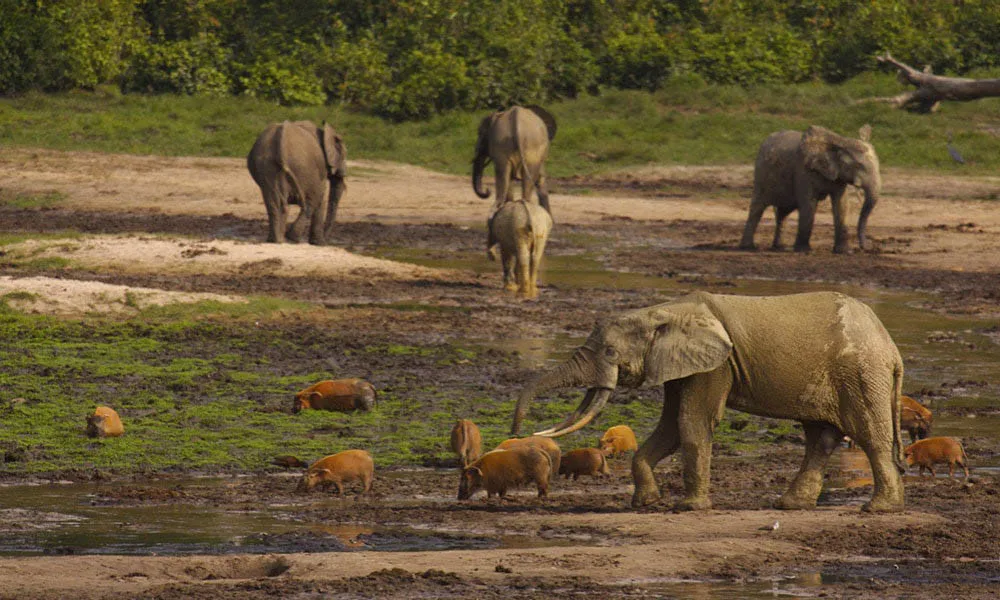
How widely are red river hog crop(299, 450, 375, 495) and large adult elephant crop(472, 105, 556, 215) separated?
51.8 feet

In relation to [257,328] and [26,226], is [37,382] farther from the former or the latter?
[26,226]

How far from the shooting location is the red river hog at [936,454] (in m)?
11.1

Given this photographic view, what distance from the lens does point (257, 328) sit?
17.2 metres

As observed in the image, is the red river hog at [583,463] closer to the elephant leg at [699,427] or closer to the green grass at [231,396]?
the green grass at [231,396]

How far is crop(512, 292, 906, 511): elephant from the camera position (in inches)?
387

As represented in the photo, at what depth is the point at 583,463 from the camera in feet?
36.2

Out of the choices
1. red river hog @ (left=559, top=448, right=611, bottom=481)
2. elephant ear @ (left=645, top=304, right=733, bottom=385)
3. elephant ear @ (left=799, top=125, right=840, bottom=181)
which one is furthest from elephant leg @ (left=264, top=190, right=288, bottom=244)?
elephant ear @ (left=645, top=304, right=733, bottom=385)

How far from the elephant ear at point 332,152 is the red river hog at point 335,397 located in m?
10.9

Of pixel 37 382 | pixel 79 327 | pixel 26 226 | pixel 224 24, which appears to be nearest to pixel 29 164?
pixel 26 226

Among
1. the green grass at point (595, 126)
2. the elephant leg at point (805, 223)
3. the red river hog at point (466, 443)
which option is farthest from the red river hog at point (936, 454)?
the green grass at point (595, 126)

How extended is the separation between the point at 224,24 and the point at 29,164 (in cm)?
1253

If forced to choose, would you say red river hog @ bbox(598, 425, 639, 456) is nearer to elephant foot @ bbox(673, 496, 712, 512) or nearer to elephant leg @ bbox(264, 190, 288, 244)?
elephant foot @ bbox(673, 496, 712, 512)

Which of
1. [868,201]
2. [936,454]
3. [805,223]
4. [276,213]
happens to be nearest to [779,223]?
[805,223]

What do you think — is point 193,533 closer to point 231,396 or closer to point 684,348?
point 684,348
